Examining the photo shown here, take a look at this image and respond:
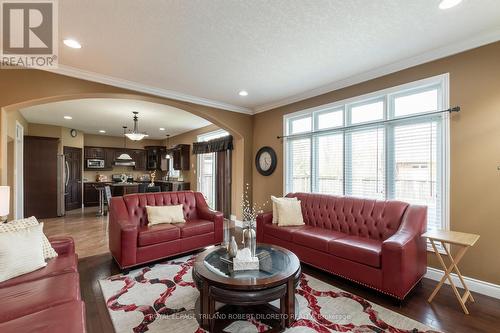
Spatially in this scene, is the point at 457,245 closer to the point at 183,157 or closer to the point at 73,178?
the point at 183,157

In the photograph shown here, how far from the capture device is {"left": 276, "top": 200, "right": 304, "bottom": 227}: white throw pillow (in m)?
3.68

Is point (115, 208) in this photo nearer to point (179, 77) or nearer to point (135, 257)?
point (135, 257)

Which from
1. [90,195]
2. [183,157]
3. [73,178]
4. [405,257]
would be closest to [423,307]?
[405,257]

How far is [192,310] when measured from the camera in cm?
224

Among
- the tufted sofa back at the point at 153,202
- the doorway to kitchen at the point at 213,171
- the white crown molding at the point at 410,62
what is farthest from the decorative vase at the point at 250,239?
the doorway to kitchen at the point at 213,171

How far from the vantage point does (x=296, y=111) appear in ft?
15.3

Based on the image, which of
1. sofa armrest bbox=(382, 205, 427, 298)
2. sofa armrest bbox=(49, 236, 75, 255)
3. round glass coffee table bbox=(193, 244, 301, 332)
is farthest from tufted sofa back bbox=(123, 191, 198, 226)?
sofa armrest bbox=(382, 205, 427, 298)

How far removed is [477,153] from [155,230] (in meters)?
4.25

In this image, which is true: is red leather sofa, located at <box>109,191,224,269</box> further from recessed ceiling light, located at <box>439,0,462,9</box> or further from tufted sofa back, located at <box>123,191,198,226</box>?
recessed ceiling light, located at <box>439,0,462,9</box>

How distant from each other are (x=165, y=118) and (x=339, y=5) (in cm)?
557

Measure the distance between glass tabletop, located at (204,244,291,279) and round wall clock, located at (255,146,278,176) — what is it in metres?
2.59

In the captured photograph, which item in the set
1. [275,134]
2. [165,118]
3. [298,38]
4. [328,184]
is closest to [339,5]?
[298,38]

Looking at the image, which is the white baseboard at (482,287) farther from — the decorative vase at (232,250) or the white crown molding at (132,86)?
the white crown molding at (132,86)

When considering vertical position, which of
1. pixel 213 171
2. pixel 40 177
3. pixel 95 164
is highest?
pixel 95 164
